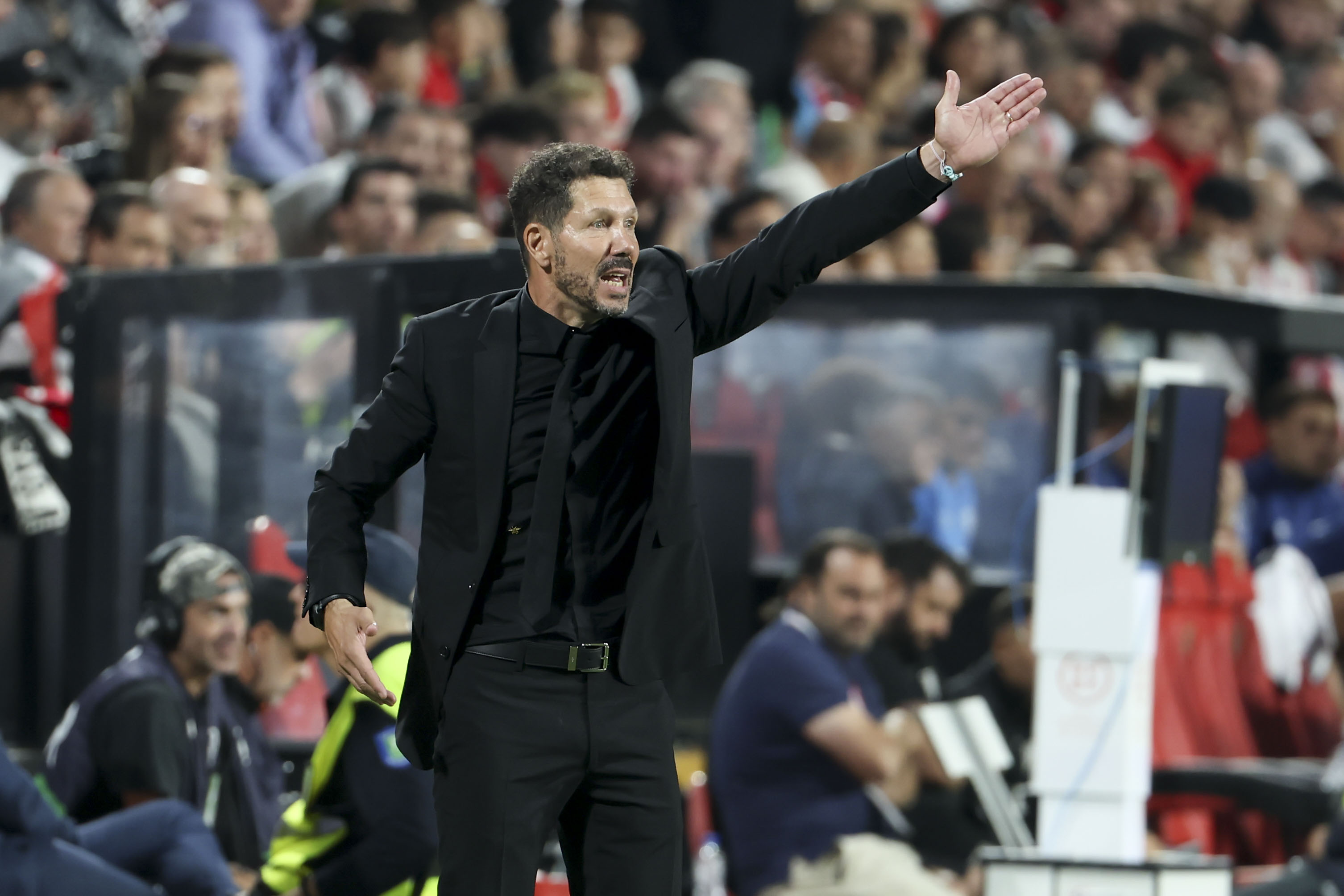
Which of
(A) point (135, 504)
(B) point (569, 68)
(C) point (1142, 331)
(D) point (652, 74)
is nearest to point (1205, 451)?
(C) point (1142, 331)

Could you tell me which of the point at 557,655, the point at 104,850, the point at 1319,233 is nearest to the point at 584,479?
the point at 557,655

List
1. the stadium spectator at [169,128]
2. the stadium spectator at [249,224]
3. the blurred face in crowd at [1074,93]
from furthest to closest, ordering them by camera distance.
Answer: the blurred face in crowd at [1074,93], the stadium spectator at [169,128], the stadium spectator at [249,224]

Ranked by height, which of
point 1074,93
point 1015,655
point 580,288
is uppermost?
point 1074,93

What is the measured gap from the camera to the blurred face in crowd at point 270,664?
5.37 meters

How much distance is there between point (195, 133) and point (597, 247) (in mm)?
3931

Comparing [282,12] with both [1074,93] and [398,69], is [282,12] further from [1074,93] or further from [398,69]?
[1074,93]

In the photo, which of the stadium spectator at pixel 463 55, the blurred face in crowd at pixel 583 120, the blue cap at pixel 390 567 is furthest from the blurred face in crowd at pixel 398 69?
the blue cap at pixel 390 567

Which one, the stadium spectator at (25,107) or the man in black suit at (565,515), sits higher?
the stadium spectator at (25,107)

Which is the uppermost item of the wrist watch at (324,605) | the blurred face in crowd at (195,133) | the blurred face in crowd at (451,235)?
the blurred face in crowd at (195,133)

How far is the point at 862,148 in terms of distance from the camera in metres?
8.09

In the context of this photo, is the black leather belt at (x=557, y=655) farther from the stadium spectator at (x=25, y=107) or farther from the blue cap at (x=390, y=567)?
the stadium spectator at (x=25, y=107)

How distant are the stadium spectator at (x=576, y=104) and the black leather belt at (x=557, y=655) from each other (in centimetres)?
459

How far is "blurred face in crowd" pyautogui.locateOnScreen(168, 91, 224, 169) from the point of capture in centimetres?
639

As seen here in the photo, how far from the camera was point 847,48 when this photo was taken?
30.2 ft
